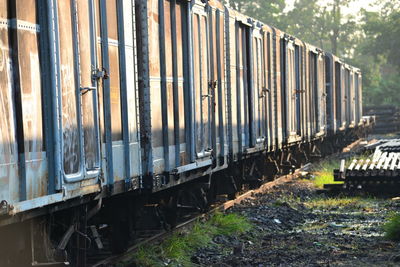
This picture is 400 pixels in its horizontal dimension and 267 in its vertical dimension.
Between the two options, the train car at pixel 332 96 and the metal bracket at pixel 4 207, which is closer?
the metal bracket at pixel 4 207

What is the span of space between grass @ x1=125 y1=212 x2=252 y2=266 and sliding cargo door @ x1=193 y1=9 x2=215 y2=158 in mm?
1089

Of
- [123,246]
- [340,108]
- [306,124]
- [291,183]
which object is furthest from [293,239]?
[340,108]

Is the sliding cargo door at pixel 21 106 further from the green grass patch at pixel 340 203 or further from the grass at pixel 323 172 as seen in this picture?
the grass at pixel 323 172

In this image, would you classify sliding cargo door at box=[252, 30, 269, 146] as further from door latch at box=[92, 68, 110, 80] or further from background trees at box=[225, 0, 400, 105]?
background trees at box=[225, 0, 400, 105]

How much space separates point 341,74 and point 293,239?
20075 millimetres

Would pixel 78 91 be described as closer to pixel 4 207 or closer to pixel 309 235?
pixel 4 207

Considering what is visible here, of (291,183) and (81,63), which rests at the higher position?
(81,63)

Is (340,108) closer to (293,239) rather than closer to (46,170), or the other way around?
(293,239)

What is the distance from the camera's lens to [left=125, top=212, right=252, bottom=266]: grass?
30.7ft

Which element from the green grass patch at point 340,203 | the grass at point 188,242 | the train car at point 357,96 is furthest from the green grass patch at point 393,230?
the train car at point 357,96

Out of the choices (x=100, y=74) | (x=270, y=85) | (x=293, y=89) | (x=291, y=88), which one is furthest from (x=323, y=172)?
(x=100, y=74)

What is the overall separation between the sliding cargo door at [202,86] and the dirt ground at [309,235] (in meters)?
1.39

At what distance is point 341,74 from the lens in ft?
99.8

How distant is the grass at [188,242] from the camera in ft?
30.7
